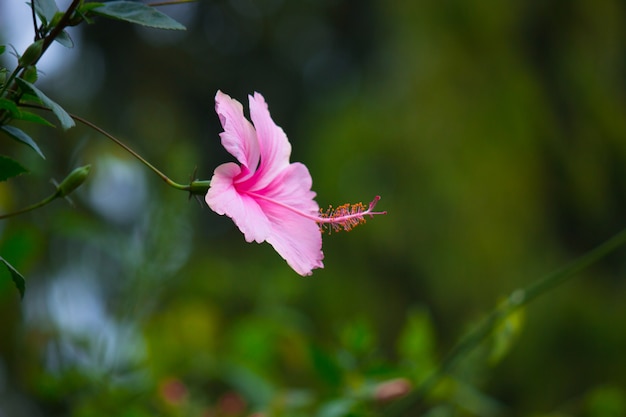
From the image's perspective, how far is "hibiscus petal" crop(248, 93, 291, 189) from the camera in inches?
23.1

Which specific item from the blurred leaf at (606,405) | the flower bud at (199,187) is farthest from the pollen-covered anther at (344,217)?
the blurred leaf at (606,405)

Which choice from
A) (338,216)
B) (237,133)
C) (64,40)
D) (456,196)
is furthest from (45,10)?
(456,196)

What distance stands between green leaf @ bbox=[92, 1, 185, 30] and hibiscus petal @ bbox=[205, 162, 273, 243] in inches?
4.3

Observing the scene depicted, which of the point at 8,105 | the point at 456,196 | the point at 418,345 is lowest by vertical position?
the point at 8,105

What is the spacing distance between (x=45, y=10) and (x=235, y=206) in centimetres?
19

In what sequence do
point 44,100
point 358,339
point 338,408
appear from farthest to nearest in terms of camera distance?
point 358,339, point 338,408, point 44,100

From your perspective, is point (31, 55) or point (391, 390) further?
point (391, 390)

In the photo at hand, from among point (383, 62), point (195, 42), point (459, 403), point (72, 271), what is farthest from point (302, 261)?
point (195, 42)

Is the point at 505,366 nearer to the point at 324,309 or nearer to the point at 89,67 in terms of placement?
the point at 324,309

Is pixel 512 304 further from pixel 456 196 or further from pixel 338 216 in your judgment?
pixel 456 196

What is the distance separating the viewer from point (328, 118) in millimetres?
3283

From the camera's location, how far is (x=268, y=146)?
1.98 ft

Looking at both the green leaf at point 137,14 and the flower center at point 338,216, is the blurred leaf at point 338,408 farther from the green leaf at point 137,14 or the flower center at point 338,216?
the green leaf at point 137,14

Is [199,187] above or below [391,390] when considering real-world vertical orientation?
below
